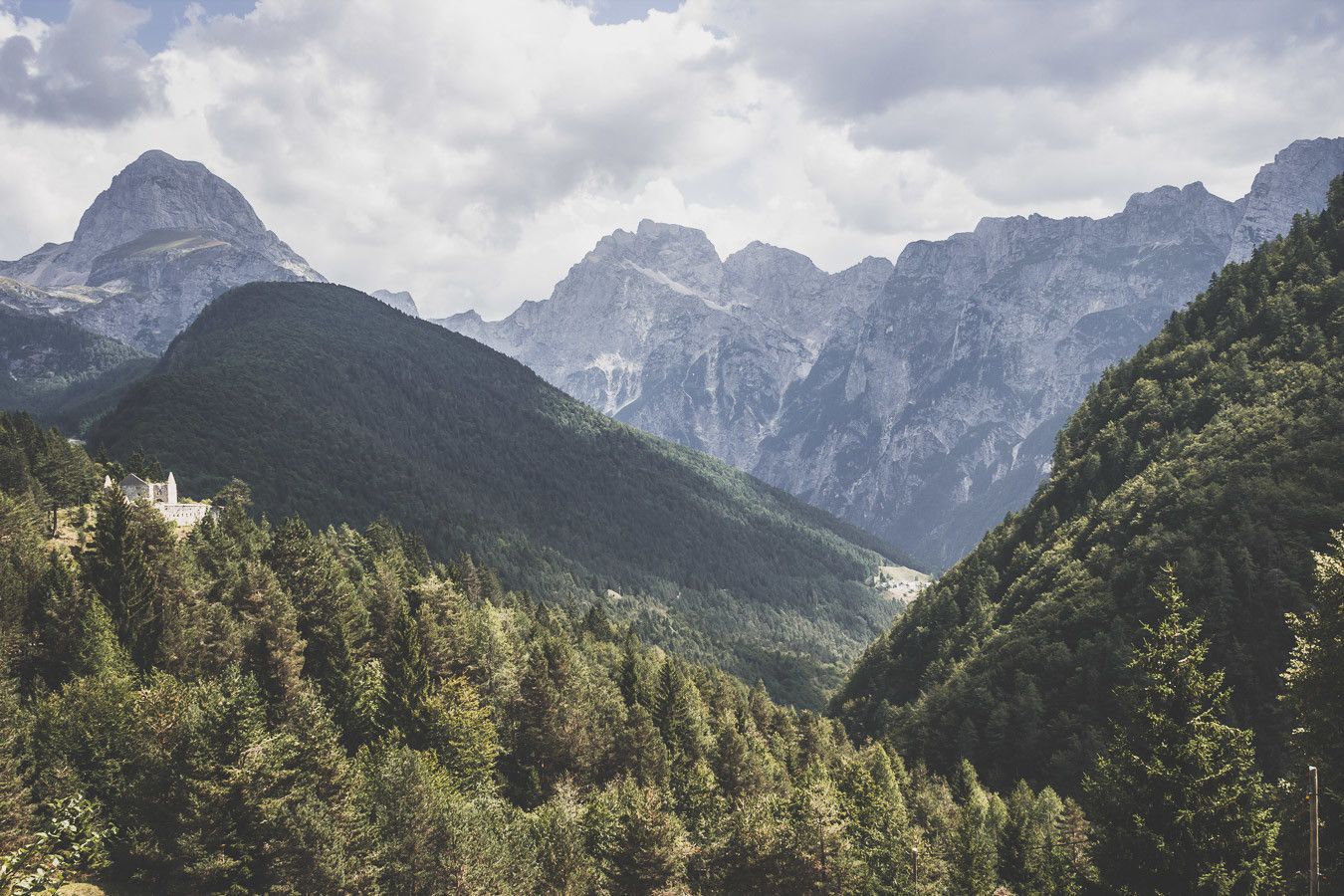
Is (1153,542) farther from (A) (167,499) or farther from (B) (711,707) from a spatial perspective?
(A) (167,499)

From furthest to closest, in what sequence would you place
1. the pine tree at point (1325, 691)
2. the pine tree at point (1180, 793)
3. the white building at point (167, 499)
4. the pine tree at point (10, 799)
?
the white building at point (167, 499)
the pine tree at point (10, 799)
the pine tree at point (1325, 691)
the pine tree at point (1180, 793)

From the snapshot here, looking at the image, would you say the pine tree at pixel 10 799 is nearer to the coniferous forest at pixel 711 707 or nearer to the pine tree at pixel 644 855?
the coniferous forest at pixel 711 707

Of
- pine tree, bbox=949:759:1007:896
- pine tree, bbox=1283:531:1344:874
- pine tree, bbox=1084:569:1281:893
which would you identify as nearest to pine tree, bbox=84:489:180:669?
pine tree, bbox=949:759:1007:896

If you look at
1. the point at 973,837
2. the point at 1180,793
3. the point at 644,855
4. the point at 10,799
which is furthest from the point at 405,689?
the point at 1180,793

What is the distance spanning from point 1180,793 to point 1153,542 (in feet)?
333

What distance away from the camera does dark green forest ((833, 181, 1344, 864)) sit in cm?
10256

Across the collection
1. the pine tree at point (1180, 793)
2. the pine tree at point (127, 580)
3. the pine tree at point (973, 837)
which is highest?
the pine tree at point (1180, 793)

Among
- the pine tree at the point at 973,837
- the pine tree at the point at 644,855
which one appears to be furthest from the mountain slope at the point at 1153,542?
the pine tree at the point at 644,855

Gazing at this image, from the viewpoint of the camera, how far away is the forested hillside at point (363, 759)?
4328 centimetres

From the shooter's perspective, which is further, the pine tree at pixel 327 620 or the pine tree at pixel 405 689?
the pine tree at pixel 327 620

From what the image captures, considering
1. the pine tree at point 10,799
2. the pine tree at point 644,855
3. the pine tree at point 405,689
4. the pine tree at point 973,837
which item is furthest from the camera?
the pine tree at point 405,689

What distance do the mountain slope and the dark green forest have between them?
31cm

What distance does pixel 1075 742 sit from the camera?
102375 millimetres

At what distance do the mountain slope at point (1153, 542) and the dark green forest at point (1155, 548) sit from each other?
12.1 inches
